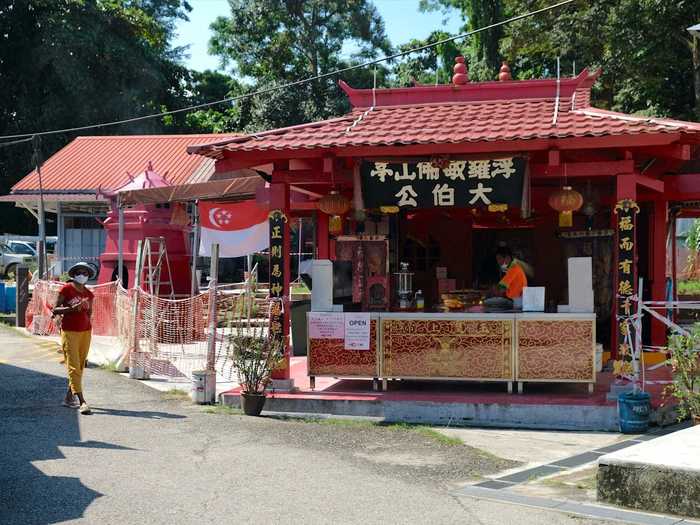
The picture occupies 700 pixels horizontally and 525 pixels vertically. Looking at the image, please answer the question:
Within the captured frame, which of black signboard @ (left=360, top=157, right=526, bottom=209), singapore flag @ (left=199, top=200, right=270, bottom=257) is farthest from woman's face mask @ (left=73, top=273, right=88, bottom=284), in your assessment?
singapore flag @ (left=199, top=200, right=270, bottom=257)

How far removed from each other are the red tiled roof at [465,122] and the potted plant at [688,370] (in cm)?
247

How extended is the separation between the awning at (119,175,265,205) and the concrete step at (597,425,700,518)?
31.8 ft

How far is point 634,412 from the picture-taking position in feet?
32.0

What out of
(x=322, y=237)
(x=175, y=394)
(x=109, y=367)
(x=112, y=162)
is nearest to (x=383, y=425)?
(x=175, y=394)

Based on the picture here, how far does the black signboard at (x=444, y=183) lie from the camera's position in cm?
1085

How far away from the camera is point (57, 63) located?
125 ft

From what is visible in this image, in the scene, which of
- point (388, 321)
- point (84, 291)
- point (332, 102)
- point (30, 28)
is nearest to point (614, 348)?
point (388, 321)

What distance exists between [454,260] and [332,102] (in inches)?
945

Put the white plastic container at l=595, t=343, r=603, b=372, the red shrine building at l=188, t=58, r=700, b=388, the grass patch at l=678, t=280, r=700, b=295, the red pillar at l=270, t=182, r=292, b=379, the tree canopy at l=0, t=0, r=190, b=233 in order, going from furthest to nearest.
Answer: the tree canopy at l=0, t=0, r=190, b=233 < the grass patch at l=678, t=280, r=700, b=295 < the red pillar at l=270, t=182, r=292, b=379 < the white plastic container at l=595, t=343, r=603, b=372 < the red shrine building at l=188, t=58, r=700, b=388

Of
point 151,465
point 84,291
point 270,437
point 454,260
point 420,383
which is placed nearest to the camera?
point 151,465

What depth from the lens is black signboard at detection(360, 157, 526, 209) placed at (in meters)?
10.9

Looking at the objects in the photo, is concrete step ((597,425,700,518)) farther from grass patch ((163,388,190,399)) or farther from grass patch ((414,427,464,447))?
grass patch ((163,388,190,399))

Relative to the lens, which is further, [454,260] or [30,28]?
[30,28]

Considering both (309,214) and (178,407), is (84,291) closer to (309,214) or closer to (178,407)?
(178,407)
